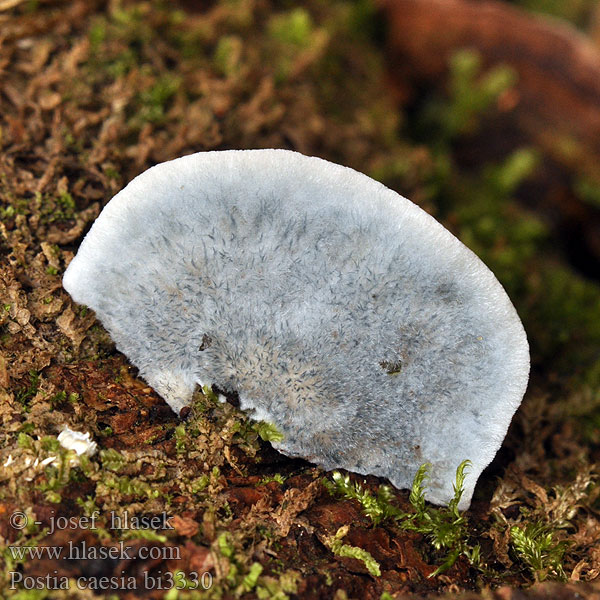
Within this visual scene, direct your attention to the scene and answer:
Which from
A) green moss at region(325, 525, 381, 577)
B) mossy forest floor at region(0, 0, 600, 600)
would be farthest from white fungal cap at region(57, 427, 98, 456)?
green moss at region(325, 525, 381, 577)

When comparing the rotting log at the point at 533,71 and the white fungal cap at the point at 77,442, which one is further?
the rotting log at the point at 533,71

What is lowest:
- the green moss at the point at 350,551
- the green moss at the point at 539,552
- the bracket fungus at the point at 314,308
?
the green moss at the point at 539,552

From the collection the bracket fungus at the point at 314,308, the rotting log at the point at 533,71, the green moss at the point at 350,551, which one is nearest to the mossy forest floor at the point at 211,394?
the green moss at the point at 350,551

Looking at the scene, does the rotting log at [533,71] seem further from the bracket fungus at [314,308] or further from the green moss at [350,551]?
the green moss at [350,551]

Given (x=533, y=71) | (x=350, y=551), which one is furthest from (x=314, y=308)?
(x=533, y=71)

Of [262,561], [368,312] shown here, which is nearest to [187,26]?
[368,312]
